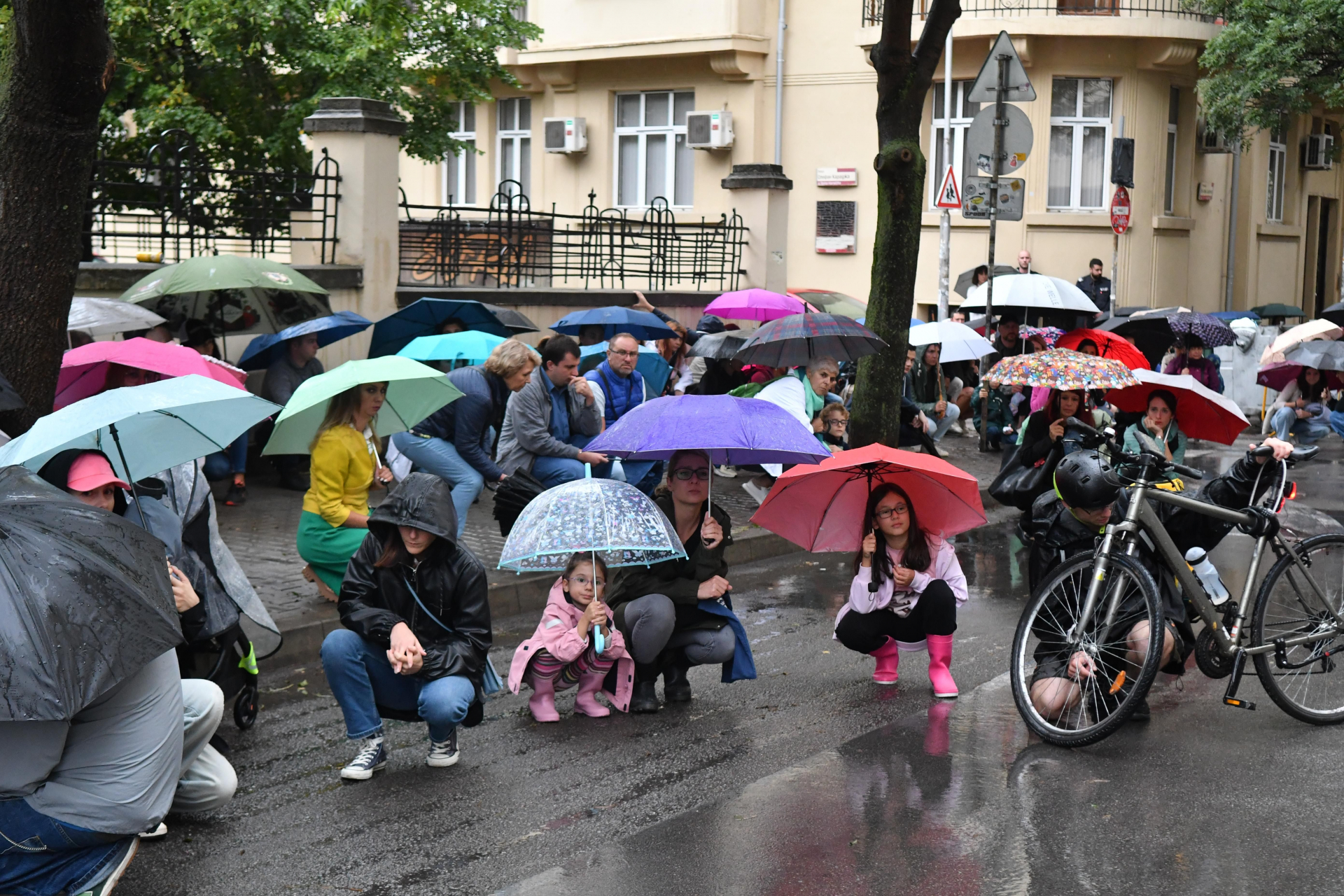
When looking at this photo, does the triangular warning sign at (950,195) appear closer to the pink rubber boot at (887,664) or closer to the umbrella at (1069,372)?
the umbrella at (1069,372)

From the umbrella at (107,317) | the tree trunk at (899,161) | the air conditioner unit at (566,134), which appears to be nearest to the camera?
the umbrella at (107,317)

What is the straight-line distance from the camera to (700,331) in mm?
15625

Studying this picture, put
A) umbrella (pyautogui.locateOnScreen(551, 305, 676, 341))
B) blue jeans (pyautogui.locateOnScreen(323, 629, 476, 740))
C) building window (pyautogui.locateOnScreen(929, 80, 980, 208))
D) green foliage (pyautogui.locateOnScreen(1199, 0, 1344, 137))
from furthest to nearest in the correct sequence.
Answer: building window (pyautogui.locateOnScreen(929, 80, 980, 208)) < green foliage (pyautogui.locateOnScreen(1199, 0, 1344, 137)) < umbrella (pyautogui.locateOnScreen(551, 305, 676, 341)) < blue jeans (pyautogui.locateOnScreen(323, 629, 476, 740))

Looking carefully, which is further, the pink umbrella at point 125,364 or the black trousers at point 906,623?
the pink umbrella at point 125,364

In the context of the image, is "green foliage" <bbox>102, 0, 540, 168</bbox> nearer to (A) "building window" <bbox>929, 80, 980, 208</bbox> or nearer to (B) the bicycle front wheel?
(A) "building window" <bbox>929, 80, 980, 208</bbox>

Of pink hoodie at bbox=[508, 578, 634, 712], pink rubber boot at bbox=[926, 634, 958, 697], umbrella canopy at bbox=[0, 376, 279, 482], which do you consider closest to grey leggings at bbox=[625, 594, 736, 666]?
pink hoodie at bbox=[508, 578, 634, 712]

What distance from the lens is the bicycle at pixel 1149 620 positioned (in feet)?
19.9

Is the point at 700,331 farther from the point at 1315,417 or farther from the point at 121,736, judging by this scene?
the point at 121,736

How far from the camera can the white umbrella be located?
16.1 metres

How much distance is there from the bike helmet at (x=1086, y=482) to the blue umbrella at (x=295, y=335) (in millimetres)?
7103

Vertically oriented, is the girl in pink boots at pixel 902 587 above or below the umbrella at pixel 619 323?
below

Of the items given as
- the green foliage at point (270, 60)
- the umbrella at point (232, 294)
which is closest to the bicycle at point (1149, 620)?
the umbrella at point (232, 294)

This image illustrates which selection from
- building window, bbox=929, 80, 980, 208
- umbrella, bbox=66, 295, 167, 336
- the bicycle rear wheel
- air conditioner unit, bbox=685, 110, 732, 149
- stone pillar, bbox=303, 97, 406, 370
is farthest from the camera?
air conditioner unit, bbox=685, 110, 732, 149

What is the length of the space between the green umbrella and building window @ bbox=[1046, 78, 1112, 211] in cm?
1853
